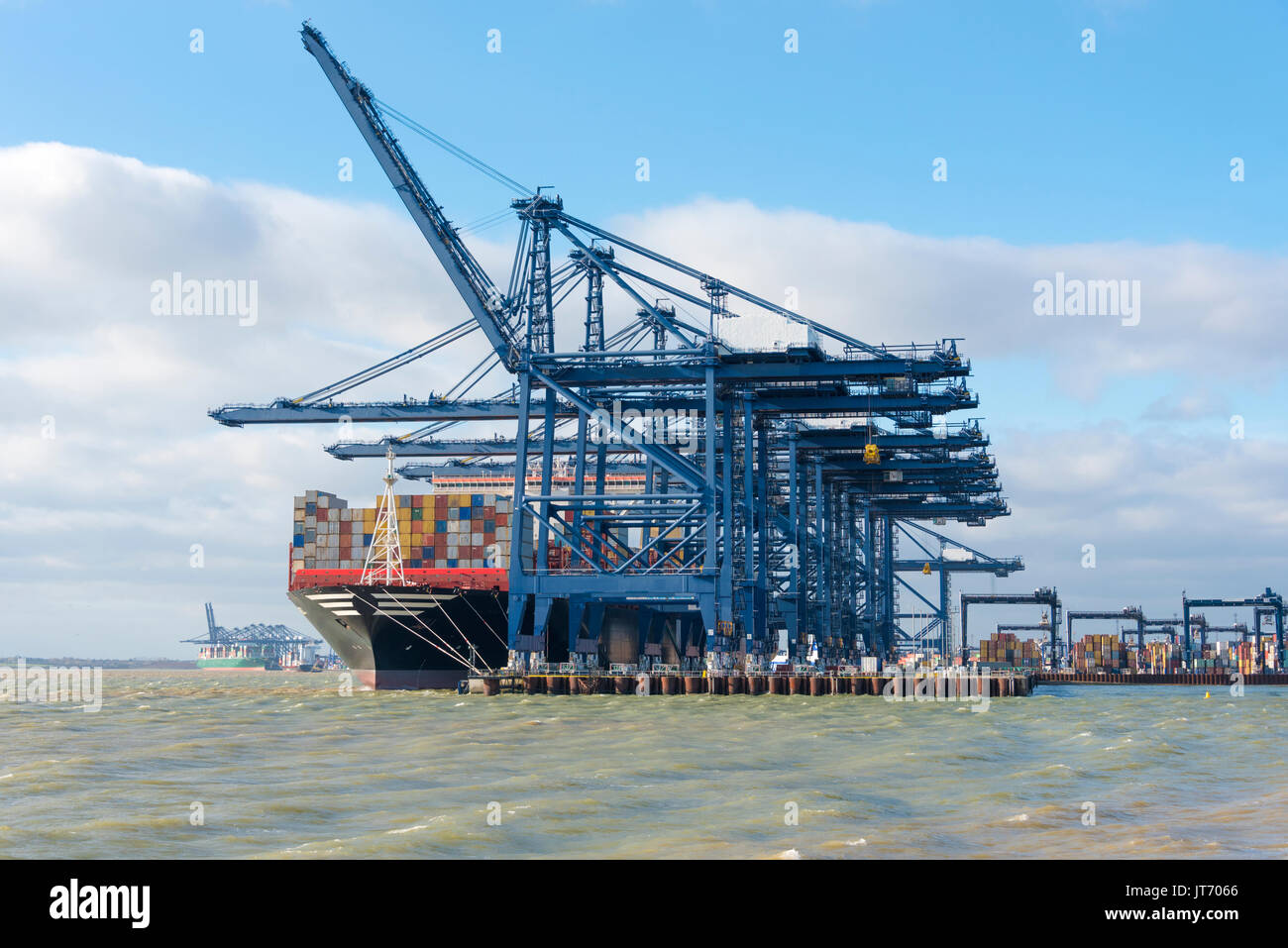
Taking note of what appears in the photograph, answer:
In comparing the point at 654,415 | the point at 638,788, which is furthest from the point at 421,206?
the point at 638,788

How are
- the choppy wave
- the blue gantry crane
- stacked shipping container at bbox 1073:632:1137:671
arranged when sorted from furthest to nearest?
1. stacked shipping container at bbox 1073:632:1137:671
2. the blue gantry crane
3. the choppy wave

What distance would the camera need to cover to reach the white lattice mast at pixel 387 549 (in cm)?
5881

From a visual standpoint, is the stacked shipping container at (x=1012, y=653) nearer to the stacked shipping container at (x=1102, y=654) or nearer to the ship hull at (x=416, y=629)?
the stacked shipping container at (x=1102, y=654)

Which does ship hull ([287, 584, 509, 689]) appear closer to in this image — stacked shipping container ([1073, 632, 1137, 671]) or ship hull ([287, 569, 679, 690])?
ship hull ([287, 569, 679, 690])

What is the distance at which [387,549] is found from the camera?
58.8 meters

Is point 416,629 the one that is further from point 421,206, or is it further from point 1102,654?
point 1102,654

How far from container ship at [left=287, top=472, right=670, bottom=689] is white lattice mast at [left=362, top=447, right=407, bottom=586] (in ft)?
0.40

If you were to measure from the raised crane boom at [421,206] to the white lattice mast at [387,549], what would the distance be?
8.02 meters

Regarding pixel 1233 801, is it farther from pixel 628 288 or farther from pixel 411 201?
pixel 411 201

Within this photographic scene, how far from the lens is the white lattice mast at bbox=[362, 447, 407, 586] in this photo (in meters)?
58.8

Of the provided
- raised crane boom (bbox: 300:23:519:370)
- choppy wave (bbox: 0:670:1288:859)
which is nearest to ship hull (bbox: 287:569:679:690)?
raised crane boom (bbox: 300:23:519:370)

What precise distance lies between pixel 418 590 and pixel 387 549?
11.3ft

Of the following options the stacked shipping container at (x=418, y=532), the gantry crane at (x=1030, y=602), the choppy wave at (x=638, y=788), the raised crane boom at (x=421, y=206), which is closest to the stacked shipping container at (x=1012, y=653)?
the gantry crane at (x=1030, y=602)
